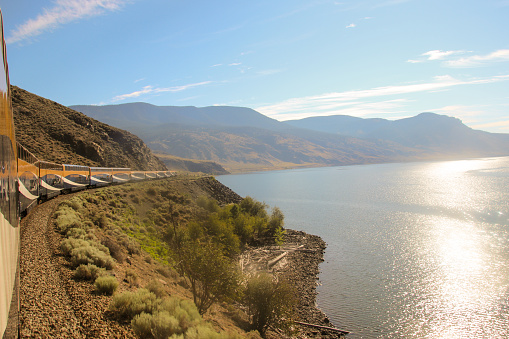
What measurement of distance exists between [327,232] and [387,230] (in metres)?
8.13

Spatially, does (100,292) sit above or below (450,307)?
above

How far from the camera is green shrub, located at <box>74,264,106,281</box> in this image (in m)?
9.42

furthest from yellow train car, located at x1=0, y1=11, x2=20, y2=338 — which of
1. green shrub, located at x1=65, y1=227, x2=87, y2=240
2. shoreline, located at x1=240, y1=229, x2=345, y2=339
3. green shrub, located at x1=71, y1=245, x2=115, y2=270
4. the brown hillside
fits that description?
the brown hillside

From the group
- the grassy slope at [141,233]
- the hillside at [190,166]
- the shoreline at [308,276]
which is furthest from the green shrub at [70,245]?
the hillside at [190,166]

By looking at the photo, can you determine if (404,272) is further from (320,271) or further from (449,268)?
(320,271)

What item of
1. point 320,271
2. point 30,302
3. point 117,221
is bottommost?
point 320,271

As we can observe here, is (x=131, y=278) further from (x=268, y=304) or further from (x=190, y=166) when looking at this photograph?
(x=190, y=166)

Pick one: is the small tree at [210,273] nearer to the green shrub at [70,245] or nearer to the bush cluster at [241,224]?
the green shrub at [70,245]

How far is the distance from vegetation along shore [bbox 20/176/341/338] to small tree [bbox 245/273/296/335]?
5cm

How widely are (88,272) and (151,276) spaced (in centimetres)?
610

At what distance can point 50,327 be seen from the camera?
625 cm

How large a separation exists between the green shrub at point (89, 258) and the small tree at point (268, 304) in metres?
8.49

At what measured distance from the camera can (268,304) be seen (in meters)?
16.7

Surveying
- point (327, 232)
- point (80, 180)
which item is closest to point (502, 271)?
point (327, 232)
